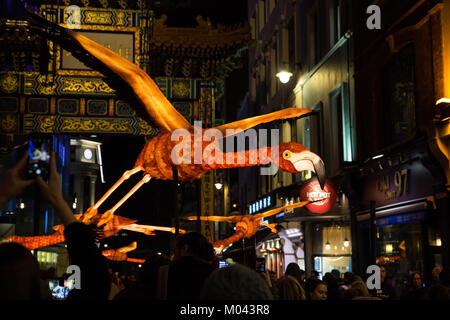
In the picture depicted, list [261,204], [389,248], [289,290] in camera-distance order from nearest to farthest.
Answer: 1. [289,290]
2. [389,248]
3. [261,204]

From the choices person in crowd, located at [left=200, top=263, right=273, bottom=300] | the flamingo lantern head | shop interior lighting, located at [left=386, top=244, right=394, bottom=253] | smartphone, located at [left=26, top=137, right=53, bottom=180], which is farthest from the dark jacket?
shop interior lighting, located at [left=386, top=244, right=394, bottom=253]

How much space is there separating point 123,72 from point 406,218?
908 centimetres

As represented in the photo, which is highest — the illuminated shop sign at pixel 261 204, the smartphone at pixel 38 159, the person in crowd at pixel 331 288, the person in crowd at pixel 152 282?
the illuminated shop sign at pixel 261 204

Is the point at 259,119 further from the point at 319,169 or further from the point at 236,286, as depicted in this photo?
the point at 236,286

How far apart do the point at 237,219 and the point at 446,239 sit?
4564mm

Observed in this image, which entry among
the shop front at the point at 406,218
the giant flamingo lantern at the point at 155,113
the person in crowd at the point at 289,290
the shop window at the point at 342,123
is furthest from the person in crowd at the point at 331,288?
the shop window at the point at 342,123

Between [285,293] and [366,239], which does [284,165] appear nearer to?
[285,293]

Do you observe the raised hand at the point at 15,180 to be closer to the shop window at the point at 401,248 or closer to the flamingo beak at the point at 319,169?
the flamingo beak at the point at 319,169

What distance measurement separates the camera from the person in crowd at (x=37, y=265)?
2.92m

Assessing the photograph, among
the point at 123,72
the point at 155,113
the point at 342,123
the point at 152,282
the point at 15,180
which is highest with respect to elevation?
the point at 342,123

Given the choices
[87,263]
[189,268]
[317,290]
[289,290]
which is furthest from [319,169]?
[87,263]

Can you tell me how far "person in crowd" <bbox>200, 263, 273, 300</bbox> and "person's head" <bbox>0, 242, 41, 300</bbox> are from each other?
84 centimetres

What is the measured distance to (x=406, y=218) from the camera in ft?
50.8

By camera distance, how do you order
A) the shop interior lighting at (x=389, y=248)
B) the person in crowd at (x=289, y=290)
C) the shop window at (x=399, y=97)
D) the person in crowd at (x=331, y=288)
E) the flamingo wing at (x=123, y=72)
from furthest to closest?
the shop interior lighting at (x=389, y=248)
the shop window at (x=399, y=97)
the flamingo wing at (x=123, y=72)
the person in crowd at (x=331, y=288)
the person in crowd at (x=289, y=290)
